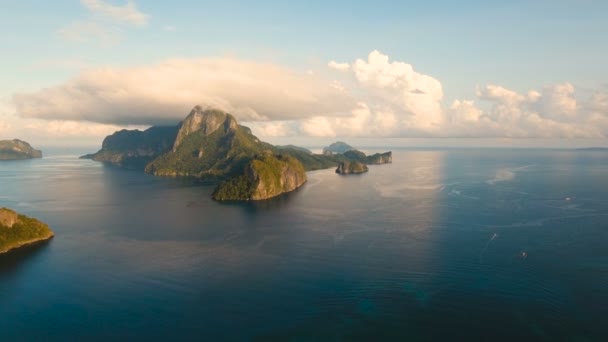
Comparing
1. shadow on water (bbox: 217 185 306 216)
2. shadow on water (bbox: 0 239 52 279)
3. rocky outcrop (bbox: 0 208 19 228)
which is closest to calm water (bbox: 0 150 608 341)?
shadow on water (bbox: 0 239 52 279)

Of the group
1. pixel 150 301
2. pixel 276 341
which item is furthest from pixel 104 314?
pixel 276 341

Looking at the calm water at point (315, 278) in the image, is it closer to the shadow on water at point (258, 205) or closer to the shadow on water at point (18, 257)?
the shadow on water at point (18, 257)

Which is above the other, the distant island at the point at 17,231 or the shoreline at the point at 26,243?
the distant island at the point at 17,231

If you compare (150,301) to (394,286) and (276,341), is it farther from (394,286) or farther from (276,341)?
Result: (394,286)

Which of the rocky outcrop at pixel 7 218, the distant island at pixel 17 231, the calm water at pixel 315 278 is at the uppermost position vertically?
the rocky outcrop at pixel 7 218

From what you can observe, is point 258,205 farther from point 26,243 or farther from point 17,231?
point 17,231

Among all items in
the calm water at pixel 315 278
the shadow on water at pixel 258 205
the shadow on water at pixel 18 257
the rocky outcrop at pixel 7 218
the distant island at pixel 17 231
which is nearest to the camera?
the calm water at pixel 315 278

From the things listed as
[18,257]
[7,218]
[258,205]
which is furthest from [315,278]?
[258,205]

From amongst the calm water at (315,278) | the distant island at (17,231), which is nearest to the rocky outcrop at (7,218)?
the distant island at (17,231)
